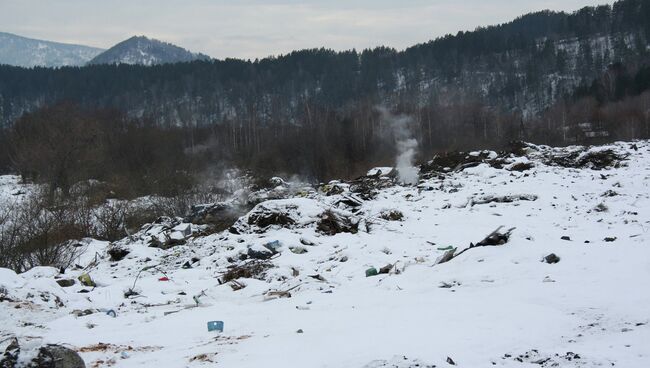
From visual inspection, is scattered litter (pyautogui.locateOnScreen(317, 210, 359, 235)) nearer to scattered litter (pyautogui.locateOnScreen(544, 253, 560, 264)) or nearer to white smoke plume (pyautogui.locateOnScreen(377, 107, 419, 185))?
scattered litter (pyautogui.locateOnScreen(544, 253, 560, 264))

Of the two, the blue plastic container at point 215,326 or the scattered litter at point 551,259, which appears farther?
the scattered litter at point 551,259

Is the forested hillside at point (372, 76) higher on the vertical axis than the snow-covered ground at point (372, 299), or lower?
higher

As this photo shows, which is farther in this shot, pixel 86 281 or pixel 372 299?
pixel 86 281

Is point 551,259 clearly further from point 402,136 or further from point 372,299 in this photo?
point 402,136

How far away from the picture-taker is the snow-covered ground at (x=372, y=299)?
13.2ft

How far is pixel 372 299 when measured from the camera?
6.11 meters

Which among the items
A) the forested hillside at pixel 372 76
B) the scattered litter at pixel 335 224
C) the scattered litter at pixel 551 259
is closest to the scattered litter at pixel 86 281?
the scattered litter at pixel 335 224

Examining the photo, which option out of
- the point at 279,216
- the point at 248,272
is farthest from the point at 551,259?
the point at 279,216

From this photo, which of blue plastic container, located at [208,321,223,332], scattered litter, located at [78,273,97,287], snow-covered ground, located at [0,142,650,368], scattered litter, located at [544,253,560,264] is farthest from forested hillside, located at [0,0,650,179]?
blue plastic container, located at [208,321,223,332]

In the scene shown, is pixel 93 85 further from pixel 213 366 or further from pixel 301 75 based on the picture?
pixel 213 366

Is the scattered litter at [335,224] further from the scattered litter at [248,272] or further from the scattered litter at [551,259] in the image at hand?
the scattered litter at [551,259]

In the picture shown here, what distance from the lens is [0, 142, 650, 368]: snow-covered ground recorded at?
4012 mm

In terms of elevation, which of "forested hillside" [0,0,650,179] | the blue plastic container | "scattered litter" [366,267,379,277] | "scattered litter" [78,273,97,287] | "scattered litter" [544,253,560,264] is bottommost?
"scattered litter" [78,273,97,287]

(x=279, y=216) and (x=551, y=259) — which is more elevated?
(x=551, y=259)
